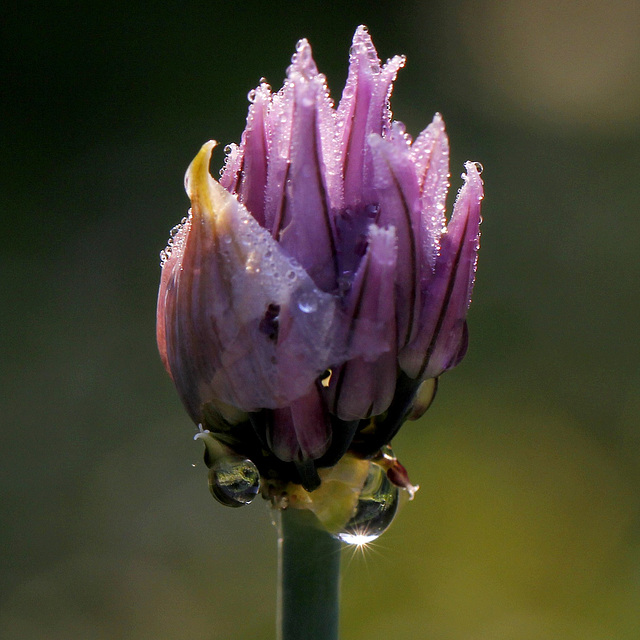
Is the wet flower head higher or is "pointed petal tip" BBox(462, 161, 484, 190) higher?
"pointed petal tip" BBox(462, 161, 484, 190)

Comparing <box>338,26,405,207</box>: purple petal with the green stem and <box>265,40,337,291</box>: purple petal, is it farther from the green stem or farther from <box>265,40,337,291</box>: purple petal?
the green stem

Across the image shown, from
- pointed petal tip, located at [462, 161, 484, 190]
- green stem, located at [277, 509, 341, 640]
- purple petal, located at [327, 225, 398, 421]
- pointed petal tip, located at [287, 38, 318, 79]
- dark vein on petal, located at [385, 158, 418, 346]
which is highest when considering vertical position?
pointed petal tip, located at [287, 38, 318, 79]

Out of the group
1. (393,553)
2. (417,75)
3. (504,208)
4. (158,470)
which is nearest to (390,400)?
(393,553)

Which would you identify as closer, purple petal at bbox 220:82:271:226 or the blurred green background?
purple petal at bbox 220:82:271:226

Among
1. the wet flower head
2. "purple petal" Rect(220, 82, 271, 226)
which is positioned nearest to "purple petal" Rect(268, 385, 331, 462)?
the wet flower head

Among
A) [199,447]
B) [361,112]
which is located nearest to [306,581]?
[361,112]

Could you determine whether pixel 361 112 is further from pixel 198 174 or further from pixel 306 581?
pixel 306 581

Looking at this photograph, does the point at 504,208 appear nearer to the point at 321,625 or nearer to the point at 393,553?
the point at 393,553
